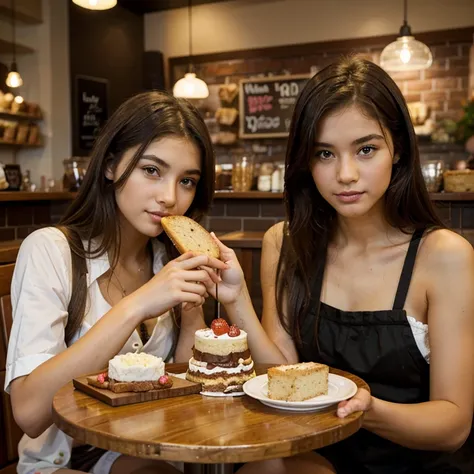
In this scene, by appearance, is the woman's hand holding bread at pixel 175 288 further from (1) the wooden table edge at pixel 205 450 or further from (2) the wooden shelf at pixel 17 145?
(2) the wooden shelf at pixel 17 145

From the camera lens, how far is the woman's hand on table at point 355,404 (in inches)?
52.7

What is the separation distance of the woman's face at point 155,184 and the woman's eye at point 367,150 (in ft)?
1.70

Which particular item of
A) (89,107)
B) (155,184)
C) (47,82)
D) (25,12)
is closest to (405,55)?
(89,107)

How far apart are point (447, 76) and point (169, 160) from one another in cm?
557

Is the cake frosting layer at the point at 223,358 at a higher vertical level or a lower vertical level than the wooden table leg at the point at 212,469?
higher

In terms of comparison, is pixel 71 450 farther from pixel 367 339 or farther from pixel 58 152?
pixel 58 152

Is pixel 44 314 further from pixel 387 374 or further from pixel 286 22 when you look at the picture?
pixel 286 22

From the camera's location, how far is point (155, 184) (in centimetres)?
189

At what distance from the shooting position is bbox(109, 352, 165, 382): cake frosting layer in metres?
1.48

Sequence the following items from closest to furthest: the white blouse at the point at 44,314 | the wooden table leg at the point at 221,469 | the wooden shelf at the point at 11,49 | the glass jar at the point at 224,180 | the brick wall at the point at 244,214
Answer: the wooden table leg at the point at 221,469 → the white blouse at the point at 44,314 → the brick wall at the point at 244,214 → the glass jar at the point at 224,180 → the wooden shelf at the point at 11,49

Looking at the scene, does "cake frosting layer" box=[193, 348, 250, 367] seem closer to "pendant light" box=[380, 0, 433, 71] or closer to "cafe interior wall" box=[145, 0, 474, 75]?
"pendant light" box=[380, 0, 433, 71]

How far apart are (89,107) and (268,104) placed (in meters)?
2.06

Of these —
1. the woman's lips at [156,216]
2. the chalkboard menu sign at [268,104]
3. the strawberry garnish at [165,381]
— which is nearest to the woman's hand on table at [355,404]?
the strawberry garnish at [165,381]

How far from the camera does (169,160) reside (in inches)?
74.9
